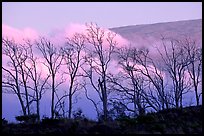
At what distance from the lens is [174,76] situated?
151 feet

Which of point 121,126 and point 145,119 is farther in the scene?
point 145,119

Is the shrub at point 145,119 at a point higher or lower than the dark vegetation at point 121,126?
higher

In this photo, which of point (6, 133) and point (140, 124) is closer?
point (6, 133)

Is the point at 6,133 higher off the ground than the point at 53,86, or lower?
lower

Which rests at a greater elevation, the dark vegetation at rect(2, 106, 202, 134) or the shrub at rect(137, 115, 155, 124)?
the shrub at rect(137, 115, 155, 124)

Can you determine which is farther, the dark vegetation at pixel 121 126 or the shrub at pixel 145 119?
the shrub at pixel 145 119

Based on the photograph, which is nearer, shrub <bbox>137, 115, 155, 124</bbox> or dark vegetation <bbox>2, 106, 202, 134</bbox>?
dark vegetation <bbox>2, 106, 202, 134</bbox>

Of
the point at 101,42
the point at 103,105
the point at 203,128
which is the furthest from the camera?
the point at 101,42

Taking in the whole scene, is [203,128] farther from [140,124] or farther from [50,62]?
[50,62]

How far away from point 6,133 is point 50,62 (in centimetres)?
3199

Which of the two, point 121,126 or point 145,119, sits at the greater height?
point 145,119

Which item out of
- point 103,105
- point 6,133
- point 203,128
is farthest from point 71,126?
point 103,105

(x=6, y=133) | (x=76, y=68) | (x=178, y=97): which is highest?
(x=76, y=68)

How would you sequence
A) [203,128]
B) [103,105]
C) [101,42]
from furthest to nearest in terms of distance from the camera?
[101,42], [103,105], [203,128]
